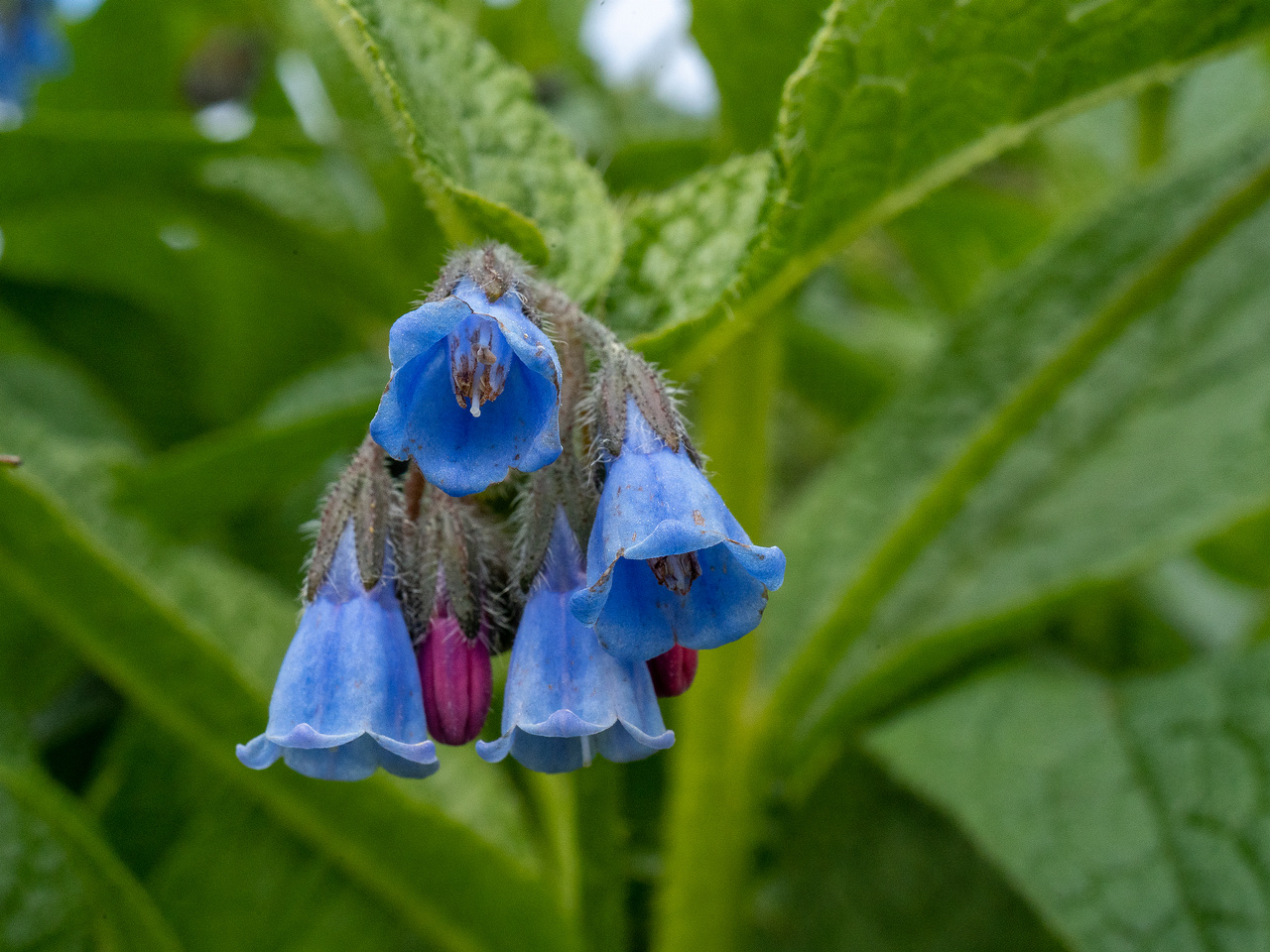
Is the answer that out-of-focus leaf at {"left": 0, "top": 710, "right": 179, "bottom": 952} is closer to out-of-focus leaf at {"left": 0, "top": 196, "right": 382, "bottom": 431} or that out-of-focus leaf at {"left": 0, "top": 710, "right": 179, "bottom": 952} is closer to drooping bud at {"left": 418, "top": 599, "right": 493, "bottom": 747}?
drooping bud at {"left": 418, "top": 599, "right": 493, "bottom": 747}

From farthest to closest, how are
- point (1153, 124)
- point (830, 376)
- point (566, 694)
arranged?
point (830, 376) → point (1153, 124) → point (566, 694)

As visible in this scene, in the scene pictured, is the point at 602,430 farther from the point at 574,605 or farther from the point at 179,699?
the point at 179,699

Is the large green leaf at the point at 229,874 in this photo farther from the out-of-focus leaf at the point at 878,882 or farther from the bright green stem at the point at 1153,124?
the bright green stem at the point at 1153,124

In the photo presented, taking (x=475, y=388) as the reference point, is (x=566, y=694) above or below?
below

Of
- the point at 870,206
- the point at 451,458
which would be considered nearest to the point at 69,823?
the point at 451,458

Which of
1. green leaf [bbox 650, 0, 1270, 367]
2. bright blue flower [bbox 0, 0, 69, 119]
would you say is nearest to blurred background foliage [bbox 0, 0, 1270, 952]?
green leaf [bbox 650, 0, 1270, 367]

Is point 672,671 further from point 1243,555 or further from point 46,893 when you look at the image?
point 1243,555

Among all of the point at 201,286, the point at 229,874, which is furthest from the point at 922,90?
the point at 201,286
